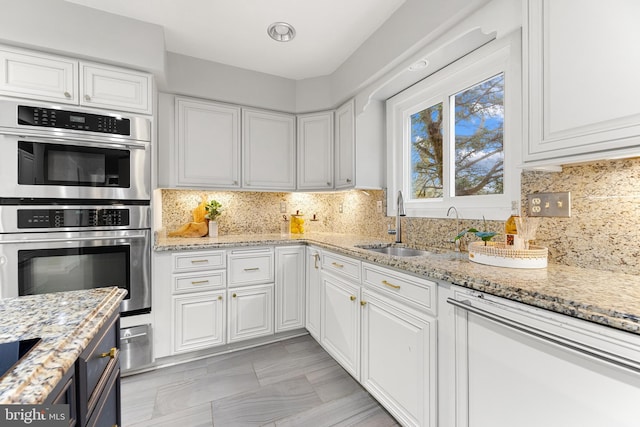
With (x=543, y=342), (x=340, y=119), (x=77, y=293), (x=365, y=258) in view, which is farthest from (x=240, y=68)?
(x=543, y=342)

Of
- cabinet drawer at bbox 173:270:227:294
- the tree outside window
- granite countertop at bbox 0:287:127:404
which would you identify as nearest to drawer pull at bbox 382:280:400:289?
the tree outside window

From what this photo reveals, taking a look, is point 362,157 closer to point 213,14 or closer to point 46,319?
point 213,14

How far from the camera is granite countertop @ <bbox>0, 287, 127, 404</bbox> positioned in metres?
0.48

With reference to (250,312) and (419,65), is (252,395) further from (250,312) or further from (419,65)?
(419,65)

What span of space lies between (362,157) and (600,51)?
5.56ft

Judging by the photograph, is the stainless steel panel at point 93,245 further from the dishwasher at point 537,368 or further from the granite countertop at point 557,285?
the dishwasher at point 537,368

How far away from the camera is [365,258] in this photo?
5.79 ft

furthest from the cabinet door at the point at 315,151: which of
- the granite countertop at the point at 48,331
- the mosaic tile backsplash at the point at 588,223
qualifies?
the granite countertop at the point at 48,331

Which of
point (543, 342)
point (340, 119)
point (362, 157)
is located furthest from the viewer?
point (340, 119)

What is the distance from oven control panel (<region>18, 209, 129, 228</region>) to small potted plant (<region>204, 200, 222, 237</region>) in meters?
0.80

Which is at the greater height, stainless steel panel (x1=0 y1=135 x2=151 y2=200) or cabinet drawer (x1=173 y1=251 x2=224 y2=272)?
stainless steel panel (x1=0 y1=135 x2=151 y2=200)

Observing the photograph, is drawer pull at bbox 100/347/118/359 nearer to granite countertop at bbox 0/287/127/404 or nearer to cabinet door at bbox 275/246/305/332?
granite countertop at bbox 0/287/127/404

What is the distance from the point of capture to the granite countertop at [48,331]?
48 cm

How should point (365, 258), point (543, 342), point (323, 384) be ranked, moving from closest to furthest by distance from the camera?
point (543, 342) → point (365, 258) → point (323, 384)
